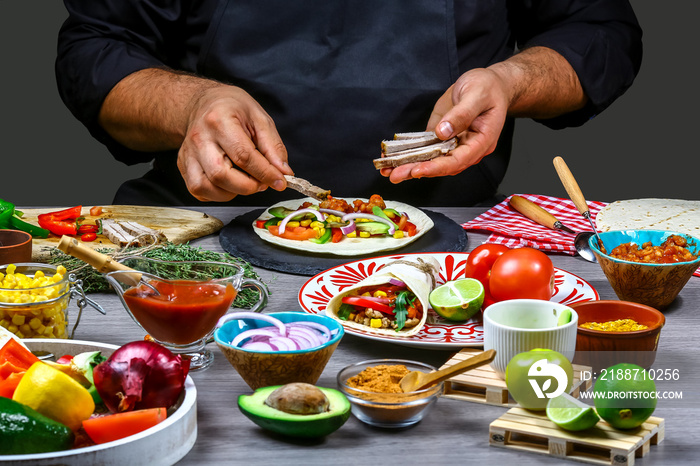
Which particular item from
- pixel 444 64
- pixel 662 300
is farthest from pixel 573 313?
A: pixel 444 64

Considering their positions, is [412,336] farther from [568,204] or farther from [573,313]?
[568,204]

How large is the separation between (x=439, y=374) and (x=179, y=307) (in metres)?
0.56

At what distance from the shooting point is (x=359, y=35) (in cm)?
334

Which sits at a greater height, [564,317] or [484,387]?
[564,317]

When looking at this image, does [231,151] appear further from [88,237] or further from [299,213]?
[88,237]

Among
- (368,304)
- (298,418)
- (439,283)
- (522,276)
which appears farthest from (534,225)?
(298,418)

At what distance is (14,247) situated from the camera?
215 cm

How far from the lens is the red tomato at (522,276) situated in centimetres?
203

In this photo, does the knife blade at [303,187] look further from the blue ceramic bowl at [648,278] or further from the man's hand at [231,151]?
the blue ceramic bowl at [648,278]

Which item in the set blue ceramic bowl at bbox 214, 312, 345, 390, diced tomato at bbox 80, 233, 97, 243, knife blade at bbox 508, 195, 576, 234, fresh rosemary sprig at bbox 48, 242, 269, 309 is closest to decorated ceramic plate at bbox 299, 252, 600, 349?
fresh rosemary sprig at bbox 48, 242, 269, 309

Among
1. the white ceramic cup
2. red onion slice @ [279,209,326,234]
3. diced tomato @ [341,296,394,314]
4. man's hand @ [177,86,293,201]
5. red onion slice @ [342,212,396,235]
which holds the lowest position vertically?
red onion slice @ [342,212,396,235]

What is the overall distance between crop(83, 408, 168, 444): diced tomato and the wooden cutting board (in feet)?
4.44

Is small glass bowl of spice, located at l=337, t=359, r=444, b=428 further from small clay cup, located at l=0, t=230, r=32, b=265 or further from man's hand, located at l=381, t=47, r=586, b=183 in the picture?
man's hand, located at l=381, t=47, r=586, b=183

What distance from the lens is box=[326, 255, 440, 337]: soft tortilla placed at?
1964 millimetres
